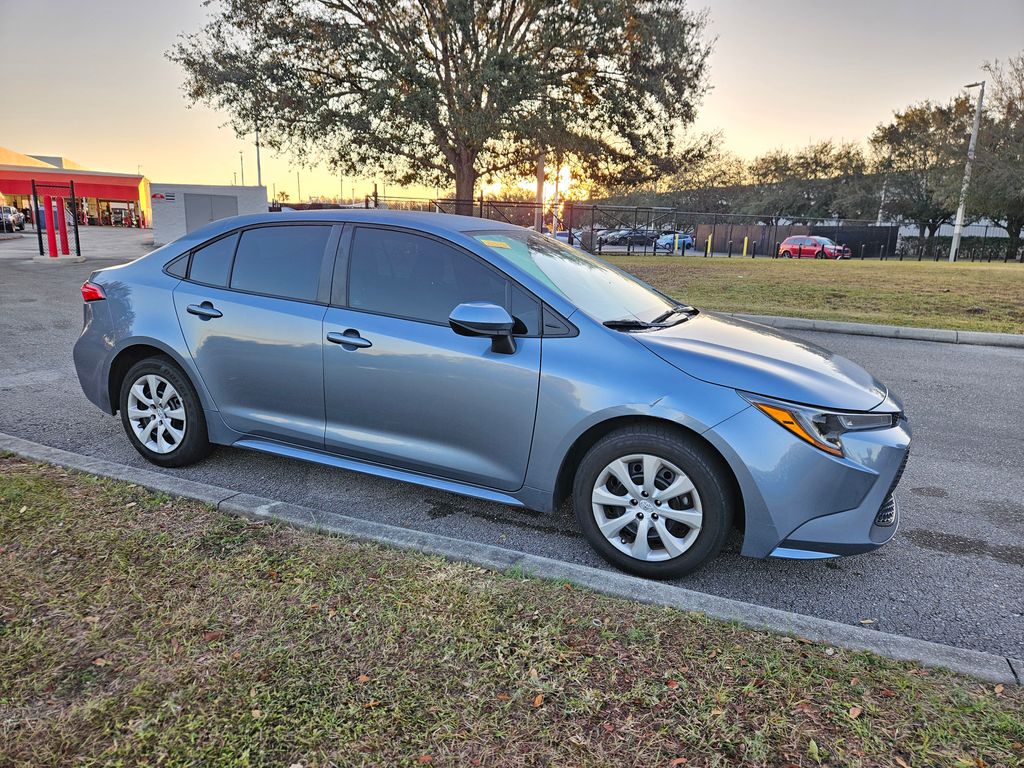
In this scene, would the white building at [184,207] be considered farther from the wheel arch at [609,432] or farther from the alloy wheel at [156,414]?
the wheel arch at [609,432]

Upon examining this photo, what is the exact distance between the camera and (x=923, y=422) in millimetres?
5781

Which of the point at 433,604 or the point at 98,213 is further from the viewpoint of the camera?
the point at 98,213

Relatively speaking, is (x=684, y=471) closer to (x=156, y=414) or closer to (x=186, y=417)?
(x=186, y=417)

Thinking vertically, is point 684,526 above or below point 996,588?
above

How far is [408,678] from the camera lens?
2.31 m

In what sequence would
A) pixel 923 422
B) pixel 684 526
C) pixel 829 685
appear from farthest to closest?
1. pixel 923 422
2. pixel 684 526
3. pixel 829 685

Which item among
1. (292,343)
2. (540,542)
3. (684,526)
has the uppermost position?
(292,343)

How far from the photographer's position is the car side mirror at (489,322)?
321 cm

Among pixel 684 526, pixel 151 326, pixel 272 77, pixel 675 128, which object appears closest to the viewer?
pixel 684 526

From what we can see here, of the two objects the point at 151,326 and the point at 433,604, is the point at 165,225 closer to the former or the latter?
the point at 151,326

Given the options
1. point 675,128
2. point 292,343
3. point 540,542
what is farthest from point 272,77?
point 540,542

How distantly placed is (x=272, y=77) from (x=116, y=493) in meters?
16.9

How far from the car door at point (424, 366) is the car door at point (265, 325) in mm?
127

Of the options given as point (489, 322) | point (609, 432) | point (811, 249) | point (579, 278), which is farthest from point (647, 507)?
point (811, 249)
